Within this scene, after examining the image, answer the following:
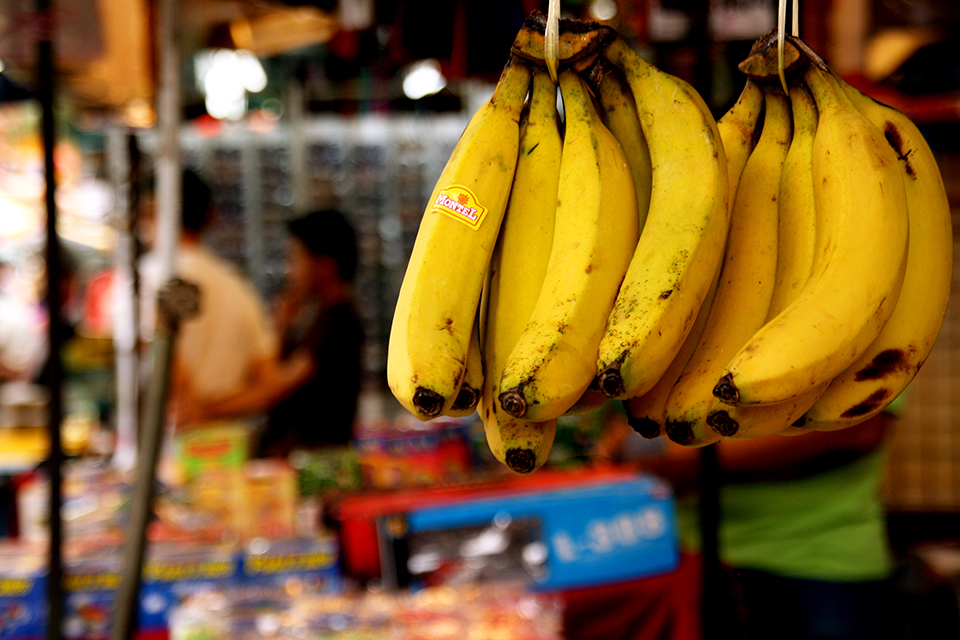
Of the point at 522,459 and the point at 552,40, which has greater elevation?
the point at 552,40

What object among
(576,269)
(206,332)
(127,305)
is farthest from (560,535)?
(127,305)

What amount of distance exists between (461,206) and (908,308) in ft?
1.34

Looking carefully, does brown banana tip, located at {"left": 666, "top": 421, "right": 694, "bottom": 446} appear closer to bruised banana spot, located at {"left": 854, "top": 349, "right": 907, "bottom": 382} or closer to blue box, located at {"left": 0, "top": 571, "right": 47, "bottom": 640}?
bruised banana spot, located at {"left": 854, "top": 349, "right": 907, "bottom": 382}

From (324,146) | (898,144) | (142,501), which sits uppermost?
(324,146)

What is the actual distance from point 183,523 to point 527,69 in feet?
5.12

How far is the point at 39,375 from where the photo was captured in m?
4.64

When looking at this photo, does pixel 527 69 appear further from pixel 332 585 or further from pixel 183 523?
pixel 183 523

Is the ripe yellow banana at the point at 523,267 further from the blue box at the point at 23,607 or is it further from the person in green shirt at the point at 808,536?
the blue box at the point at 23,607

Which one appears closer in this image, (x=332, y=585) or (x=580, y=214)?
(x=580, y=214)

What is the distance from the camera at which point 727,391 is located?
23.0 inches

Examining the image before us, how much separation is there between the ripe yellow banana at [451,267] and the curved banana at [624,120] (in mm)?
102

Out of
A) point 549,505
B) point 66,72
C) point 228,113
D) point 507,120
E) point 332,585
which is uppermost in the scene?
point 228,113

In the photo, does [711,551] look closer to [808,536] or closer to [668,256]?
[808,536]

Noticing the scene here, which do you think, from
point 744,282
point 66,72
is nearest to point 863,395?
point 744,282
